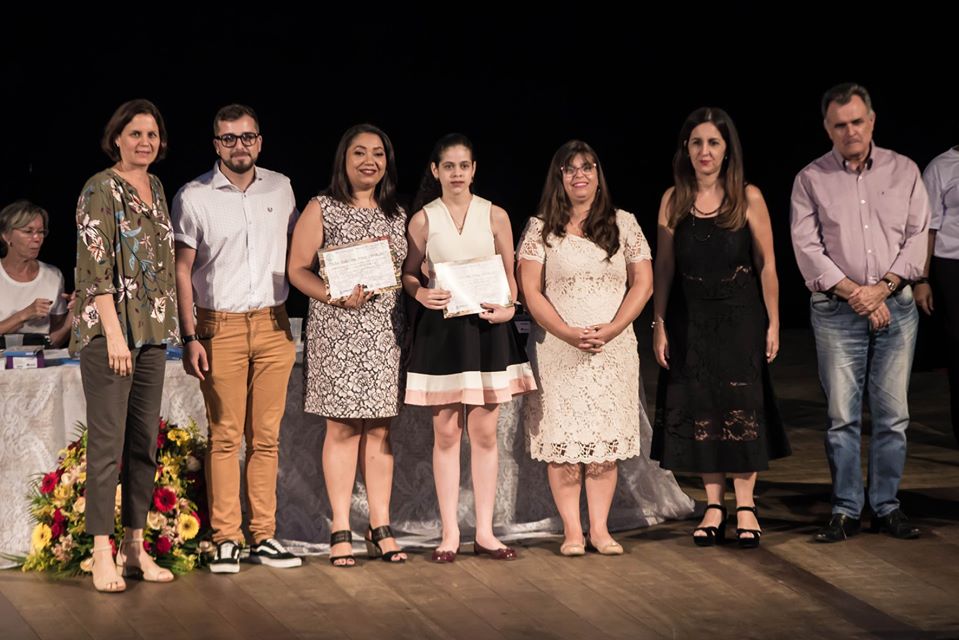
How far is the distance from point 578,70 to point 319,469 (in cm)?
539

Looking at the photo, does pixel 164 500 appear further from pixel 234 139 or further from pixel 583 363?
pixel 583 363

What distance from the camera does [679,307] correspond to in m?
5.14

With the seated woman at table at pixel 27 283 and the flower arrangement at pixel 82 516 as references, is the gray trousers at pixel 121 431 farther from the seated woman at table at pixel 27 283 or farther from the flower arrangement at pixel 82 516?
the seated woman at table at pixel 27 283

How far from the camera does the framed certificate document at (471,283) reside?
484 centimetres

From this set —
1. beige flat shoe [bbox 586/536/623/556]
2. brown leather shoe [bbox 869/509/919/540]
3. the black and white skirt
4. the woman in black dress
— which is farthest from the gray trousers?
brown leather shoe [bbox 869/509/919/540]

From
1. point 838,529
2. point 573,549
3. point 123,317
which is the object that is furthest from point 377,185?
point 838,529

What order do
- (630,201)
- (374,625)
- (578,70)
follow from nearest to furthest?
(374,625)
(578,70)
(630,201)

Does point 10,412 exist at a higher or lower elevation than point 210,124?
lower

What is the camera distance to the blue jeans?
5.09 meters

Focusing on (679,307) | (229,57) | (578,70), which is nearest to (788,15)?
(578,70)

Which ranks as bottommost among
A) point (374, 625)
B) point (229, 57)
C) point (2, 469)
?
point (374, 625)

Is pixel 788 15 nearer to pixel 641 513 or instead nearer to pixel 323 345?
pixel 641 513

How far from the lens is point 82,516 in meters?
4.76

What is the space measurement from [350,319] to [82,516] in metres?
1.12
